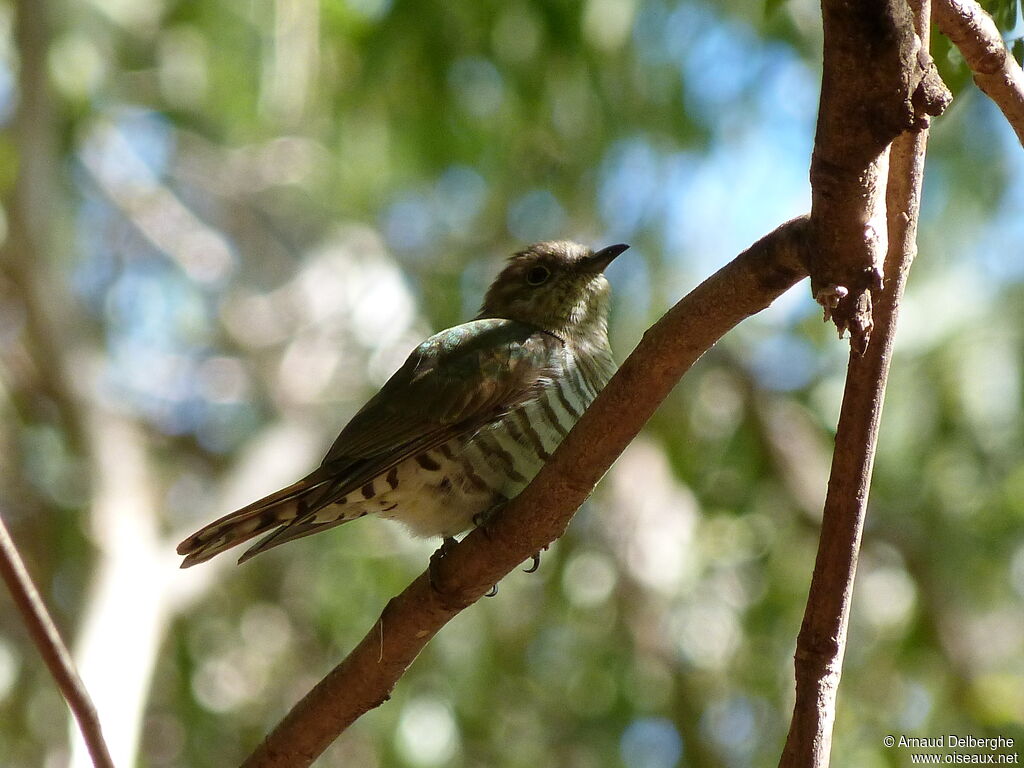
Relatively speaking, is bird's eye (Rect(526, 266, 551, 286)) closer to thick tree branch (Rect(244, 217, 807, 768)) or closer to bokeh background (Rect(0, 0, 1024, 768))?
bokeh background (Rect(0, 0, 1024, 768))

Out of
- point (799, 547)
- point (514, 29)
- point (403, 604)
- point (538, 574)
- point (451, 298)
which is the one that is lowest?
point (403, 604)

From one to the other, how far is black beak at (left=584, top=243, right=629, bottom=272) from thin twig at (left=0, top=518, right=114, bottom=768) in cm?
334

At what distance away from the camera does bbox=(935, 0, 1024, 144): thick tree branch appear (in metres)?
2.04

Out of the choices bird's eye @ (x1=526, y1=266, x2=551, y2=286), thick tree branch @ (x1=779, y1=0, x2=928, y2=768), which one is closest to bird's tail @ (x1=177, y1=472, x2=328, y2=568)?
bird's eye @ (x1=526, y1=266, x2=551, y2=286)

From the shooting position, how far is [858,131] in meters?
1.93

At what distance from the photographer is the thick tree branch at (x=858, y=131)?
6.07 feet

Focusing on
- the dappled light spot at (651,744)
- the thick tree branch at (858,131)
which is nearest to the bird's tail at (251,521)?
the thick tree branch at (858,131)

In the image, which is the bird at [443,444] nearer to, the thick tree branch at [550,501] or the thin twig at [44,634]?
the thick tree branch at [550,501]

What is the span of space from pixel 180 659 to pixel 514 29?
4270 millimetres

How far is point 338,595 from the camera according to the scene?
7902 mm

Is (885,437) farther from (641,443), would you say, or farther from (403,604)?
(403,604)

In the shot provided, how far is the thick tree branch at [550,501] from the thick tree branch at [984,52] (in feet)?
1.28

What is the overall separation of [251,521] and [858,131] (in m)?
2.38

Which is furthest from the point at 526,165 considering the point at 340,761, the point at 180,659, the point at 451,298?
the point at 340,761
